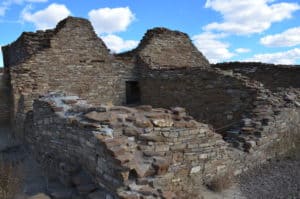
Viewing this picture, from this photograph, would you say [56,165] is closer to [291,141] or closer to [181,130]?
[181,130]

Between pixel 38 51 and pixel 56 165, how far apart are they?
5.47 meters

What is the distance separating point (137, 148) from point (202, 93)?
556cm

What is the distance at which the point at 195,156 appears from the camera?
518 centimetres

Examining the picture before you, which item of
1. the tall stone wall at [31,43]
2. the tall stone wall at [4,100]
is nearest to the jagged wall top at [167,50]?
the tall stone wall at [31,43]

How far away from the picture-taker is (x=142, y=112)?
203 inches

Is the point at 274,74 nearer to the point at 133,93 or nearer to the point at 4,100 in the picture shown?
the point at 133,93

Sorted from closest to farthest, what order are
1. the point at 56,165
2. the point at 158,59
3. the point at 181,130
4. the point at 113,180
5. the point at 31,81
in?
the point at 113,180, the point at 181,130, the point at 56,165, the point at 31,81, the point at 158,59

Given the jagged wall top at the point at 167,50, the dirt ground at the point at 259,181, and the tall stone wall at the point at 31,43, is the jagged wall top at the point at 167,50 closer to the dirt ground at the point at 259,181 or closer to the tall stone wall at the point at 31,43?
the tall stone wall at the point at 31,43

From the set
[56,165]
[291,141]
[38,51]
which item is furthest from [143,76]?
[56,165]

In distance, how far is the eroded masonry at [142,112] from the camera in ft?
14.8

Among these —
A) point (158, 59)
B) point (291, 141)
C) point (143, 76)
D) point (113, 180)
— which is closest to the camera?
point (113, 180)

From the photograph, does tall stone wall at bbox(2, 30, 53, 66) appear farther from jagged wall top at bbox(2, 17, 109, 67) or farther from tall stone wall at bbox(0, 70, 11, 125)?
tall stone wall at bbox(0, 70, 11, 125)

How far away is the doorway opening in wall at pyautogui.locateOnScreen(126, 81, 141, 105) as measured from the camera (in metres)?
12.5

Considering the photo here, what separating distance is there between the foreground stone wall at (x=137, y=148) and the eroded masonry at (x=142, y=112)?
0.01m
